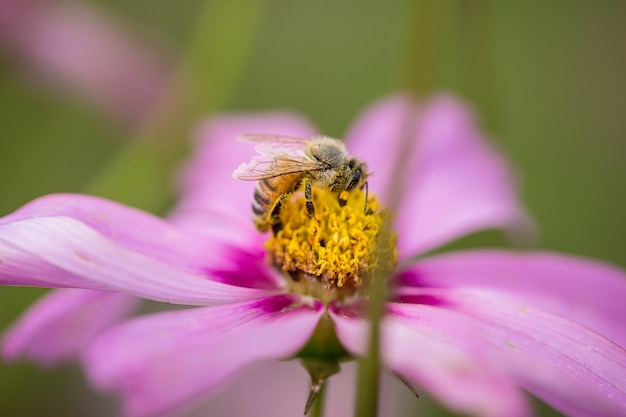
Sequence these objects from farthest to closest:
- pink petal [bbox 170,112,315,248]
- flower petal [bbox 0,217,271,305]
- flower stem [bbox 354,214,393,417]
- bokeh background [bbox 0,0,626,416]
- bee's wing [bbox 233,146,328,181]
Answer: bokeh background [bbox 0,0,626,416], pink petal [bbox 170,112,315,248], bee's wing [bbox 233,146,328,181], flower petal [bbox 0,217,271,305], flower stem [bbox 354,214,393,417]

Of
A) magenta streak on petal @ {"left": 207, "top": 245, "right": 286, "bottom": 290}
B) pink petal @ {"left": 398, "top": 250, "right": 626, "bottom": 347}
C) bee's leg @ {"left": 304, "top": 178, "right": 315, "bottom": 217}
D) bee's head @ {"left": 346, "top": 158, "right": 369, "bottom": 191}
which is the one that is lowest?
magenta streak on petal @ {"left": 207, "top": 245, "right": 286, "bottom": 290}

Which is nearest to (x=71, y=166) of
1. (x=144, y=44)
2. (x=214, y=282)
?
(x=144, y=44)

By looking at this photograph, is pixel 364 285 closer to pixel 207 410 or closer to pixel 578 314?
pixel 578 314

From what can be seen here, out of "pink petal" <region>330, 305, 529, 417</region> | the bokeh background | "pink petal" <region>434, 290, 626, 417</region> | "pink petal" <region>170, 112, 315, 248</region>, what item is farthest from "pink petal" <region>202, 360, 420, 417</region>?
"pink petal" <region>330, 305, 529, 417</region>

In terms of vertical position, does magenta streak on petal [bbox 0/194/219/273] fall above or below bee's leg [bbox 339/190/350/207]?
below

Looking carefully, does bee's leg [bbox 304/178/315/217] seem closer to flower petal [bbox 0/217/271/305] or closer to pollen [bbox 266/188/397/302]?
pollen [bbox 266/188/397/302]

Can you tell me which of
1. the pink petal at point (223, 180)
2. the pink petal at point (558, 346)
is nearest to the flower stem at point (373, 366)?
the pink petal at point (558, 346)
